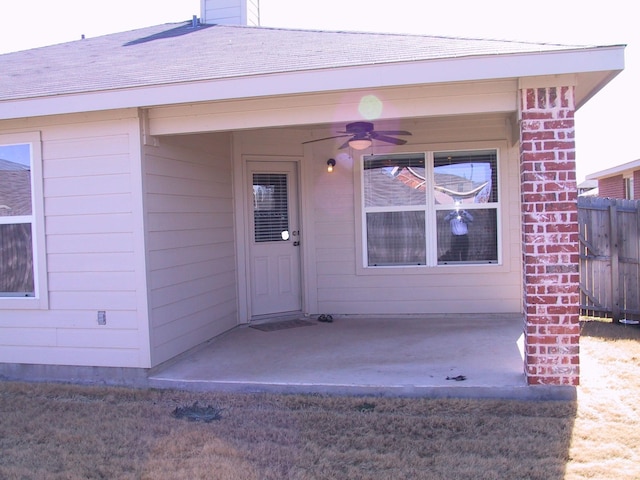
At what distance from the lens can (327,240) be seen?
7645 mm

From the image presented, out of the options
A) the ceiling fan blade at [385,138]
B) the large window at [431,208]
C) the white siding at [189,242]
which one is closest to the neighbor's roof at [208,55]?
the white siding at [189,242]

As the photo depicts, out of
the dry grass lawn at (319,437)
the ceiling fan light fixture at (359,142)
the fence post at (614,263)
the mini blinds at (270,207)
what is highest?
the ceiling fan light fixture at (359,142)

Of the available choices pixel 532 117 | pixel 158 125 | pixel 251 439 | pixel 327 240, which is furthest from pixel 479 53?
pixel 327 240

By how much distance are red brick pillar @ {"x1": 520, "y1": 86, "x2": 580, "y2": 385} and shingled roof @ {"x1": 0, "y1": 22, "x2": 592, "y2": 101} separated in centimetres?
56

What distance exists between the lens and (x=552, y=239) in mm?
4312

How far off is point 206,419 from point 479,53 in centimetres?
340

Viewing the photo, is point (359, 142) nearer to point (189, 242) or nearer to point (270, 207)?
point (270, 207)

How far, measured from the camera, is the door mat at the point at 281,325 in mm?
7079

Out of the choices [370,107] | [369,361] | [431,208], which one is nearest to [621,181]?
[431,208]

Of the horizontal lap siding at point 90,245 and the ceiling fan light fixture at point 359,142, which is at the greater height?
the ceiling fan light fixture at point 359,142

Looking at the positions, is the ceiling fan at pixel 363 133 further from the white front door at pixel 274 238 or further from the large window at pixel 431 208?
the white front door at pixel 274 238

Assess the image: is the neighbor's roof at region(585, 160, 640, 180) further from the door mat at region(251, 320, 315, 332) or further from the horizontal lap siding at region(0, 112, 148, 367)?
the horizontal lap siding at region(0, 112, 148, 367)

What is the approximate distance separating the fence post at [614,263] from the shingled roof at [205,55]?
334 cm

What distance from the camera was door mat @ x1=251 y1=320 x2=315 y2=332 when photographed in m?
7.08
